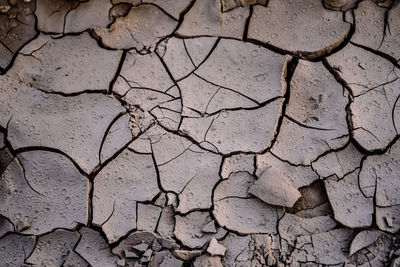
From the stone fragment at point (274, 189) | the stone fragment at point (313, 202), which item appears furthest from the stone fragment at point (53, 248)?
the stone fragment at point (313, 202)

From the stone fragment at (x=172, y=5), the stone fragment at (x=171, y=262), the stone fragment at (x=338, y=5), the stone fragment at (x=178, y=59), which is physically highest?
the stone fragment at (x=172, y=5)

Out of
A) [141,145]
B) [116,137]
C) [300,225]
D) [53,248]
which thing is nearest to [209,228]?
[300,225]

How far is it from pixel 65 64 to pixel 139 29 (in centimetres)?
49

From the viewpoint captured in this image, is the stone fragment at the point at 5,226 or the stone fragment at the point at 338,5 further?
the stone fragment at the point at 338,5

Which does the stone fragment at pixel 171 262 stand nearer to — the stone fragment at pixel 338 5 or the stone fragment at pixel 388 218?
the stone fragment at pixel 388 218

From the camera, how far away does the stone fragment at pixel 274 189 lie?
2.04 meters

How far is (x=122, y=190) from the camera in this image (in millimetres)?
2129

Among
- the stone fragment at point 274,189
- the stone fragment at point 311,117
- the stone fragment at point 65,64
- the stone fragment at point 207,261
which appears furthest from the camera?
the stone fragment at point 65,64

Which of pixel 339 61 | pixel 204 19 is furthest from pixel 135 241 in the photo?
pixel 339 61

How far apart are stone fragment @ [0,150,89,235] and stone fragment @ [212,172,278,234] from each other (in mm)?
734

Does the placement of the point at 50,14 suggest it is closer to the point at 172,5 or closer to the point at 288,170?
the point at 172,5

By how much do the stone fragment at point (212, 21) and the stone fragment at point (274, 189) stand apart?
855mm

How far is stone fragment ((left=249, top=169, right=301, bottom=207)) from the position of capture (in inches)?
80.5

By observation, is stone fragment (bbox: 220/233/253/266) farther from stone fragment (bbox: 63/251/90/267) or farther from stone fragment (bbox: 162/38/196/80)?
stone fragment (bbox: 162/38/196/80)
